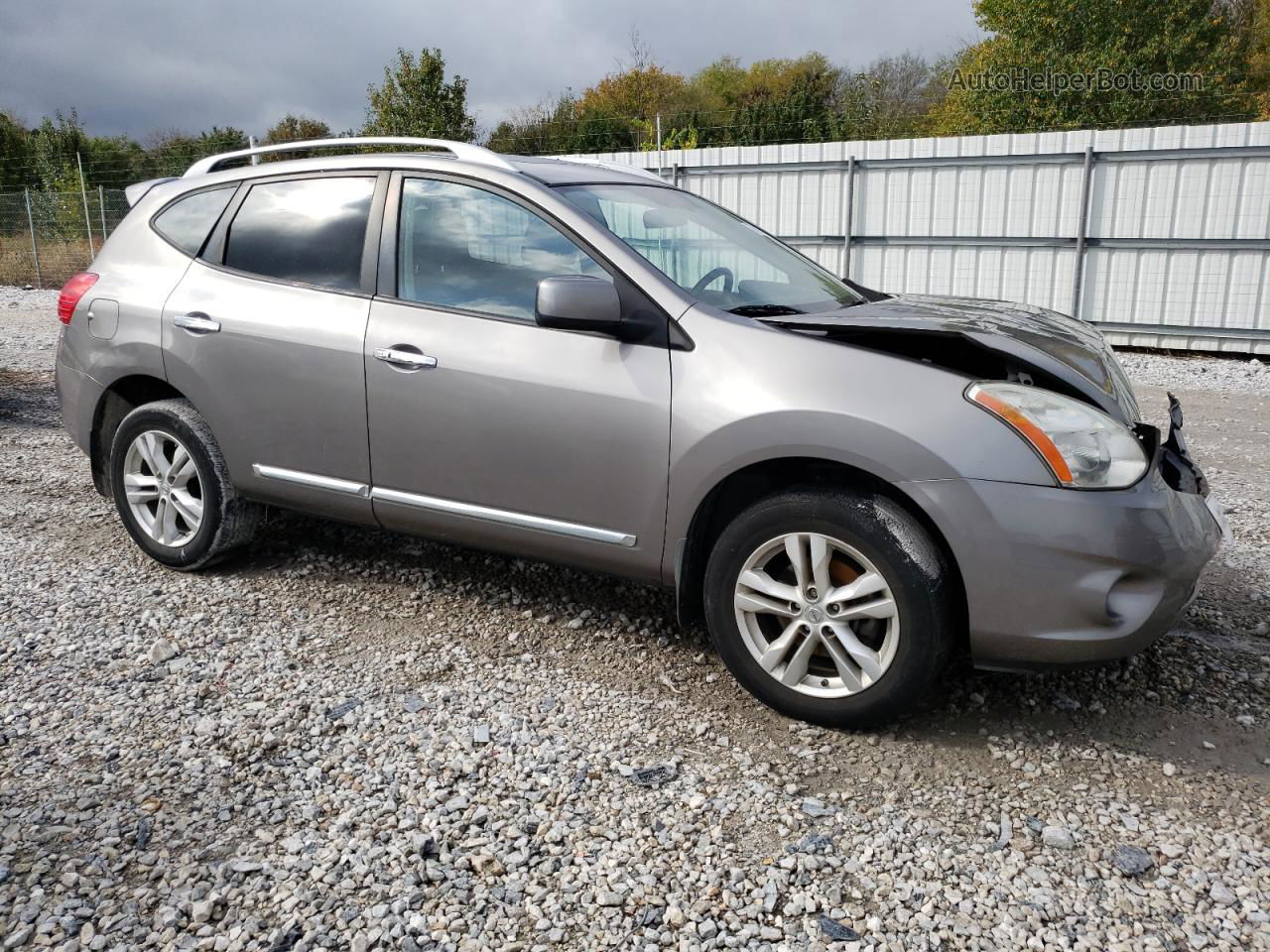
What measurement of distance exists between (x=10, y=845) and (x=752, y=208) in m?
13.1

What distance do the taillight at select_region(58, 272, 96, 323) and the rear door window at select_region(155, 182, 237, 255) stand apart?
40 centimetres

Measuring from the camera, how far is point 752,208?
1438 centimetres

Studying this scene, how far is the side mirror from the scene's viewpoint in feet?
10.4

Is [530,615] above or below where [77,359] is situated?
below

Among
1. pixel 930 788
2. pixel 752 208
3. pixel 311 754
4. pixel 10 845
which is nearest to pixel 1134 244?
pixel 752 208

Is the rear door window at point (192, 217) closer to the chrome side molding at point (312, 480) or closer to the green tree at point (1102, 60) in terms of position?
the chrome side molding at point (312, 480)

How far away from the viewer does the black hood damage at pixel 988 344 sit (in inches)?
118

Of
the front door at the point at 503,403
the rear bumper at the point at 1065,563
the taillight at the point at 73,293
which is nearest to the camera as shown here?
the rear bumper at the point at 1065,563

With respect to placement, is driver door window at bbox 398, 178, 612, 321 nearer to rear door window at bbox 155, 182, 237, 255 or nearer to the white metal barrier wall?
rear door window at bbox 155, 182, 237, 255

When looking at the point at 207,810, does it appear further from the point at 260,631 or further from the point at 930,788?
the point at 930,788

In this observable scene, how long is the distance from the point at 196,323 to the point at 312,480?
2.76 ft

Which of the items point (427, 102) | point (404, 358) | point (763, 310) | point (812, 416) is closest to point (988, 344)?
point (812, 416)

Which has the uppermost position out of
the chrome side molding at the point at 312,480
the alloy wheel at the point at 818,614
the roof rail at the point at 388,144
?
the roof rail at the point at 388,144

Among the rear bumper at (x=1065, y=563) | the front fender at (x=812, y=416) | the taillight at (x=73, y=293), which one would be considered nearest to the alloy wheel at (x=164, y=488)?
the taillight at (x=73, y=293)
